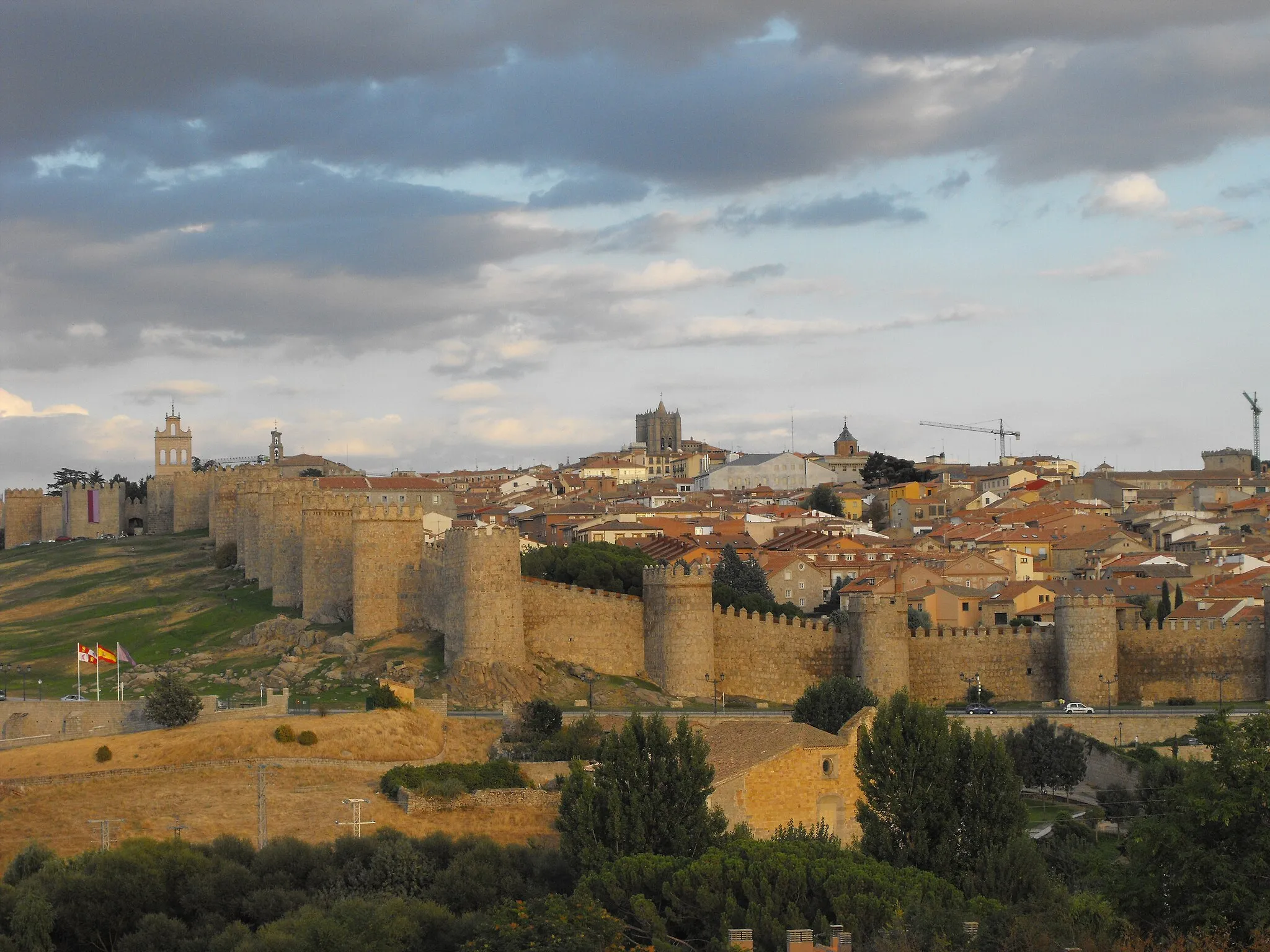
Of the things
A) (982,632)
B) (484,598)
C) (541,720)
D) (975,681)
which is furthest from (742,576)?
(541,720)

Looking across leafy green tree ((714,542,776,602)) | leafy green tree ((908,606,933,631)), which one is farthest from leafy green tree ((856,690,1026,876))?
leafy green tree ((714,542,776,602))

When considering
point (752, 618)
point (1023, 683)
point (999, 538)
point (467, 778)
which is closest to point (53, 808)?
point (467, 778)

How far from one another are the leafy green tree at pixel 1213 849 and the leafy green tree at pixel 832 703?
19932 mm

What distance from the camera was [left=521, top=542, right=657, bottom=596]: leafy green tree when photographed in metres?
59.3

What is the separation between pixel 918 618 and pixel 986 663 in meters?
8.47

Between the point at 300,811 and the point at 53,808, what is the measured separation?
4781 mm

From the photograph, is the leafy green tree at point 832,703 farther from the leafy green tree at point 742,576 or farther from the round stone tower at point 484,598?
the leafy green tree at point 742,576

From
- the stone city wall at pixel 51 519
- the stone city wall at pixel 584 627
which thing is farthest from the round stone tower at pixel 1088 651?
the stone city wall at pixel 51 519

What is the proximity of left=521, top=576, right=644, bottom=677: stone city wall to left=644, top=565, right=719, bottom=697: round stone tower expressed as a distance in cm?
44

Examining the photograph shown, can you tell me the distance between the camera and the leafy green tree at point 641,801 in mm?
33938

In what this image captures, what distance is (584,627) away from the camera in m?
55.4

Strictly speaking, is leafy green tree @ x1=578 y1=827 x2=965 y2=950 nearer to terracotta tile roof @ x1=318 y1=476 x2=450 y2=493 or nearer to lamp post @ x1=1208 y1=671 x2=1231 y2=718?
lamp post @ x1=1208 y1=671 x2=1231 y2=718

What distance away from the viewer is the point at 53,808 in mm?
39969

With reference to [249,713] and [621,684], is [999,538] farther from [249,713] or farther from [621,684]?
[249,713]
